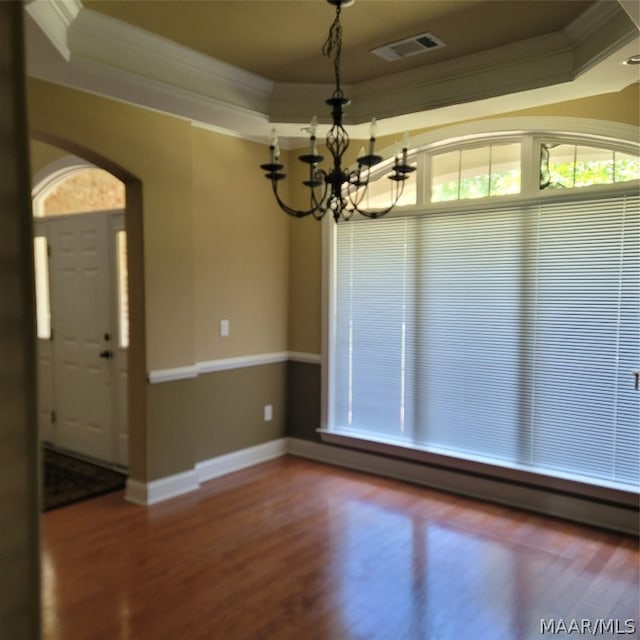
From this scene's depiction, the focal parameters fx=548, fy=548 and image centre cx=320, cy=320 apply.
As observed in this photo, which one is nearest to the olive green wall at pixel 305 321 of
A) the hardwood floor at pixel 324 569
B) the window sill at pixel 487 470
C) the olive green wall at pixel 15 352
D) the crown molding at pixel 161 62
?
the window sill at pixel 487 470

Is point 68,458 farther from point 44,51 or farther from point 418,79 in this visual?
point 418,79

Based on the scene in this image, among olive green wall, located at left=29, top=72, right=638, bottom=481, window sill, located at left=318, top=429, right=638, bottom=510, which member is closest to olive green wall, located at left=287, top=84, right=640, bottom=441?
olive green wall, located at left=29, top=72, right=638, bottom=481

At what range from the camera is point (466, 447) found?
4016 millimetres

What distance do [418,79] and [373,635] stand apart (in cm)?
305

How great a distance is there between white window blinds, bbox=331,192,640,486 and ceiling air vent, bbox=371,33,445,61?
1.23m

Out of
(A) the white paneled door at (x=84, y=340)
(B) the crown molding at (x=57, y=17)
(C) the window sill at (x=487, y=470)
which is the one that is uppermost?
→ (B) the crown molding at (x=57, y=17)

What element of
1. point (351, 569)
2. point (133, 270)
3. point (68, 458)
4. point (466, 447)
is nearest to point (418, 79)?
point (133, 270)

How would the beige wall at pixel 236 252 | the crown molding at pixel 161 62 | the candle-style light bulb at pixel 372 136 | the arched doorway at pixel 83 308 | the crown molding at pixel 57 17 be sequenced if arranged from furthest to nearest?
the arched doorway at pixel 83 308, the beige wall at pixel 236 252, the crown molding at pixel 161 62, the candle-style light bulb at pixel 372 136, the crown molding at pixel 57 17

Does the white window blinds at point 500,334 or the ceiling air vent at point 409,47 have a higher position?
the ceiling air vent at point 409,47

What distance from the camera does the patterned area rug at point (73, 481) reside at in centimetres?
390

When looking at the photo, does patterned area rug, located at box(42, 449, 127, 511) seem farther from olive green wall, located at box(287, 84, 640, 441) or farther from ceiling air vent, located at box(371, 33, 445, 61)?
ceiling air vent, located at box(371, 33, 445, 61)

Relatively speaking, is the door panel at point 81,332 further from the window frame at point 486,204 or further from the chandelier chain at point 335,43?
the chandelier chain at point 335,43
